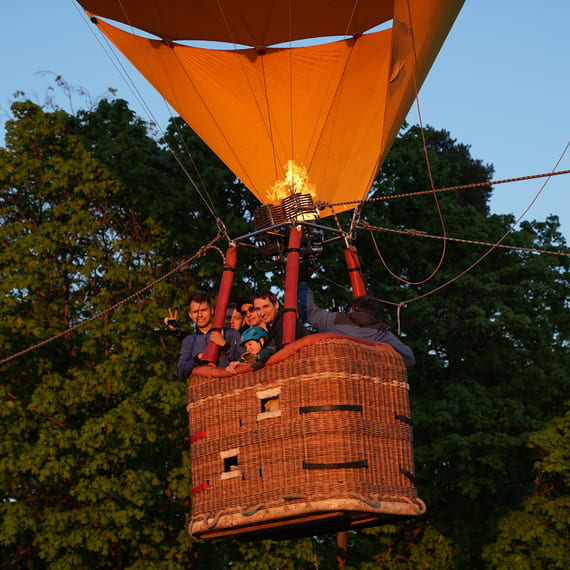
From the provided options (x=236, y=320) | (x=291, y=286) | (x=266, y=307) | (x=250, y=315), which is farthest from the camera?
(x=236, y=320)

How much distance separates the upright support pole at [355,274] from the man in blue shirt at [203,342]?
0.82 metres

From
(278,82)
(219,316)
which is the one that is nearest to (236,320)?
(219,316)

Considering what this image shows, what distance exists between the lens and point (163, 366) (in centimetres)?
1359

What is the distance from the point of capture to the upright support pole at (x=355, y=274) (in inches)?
254

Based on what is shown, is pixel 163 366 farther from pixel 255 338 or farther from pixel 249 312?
pixel 255 338

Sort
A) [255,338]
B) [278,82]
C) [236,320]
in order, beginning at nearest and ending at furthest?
[255,338]
[236,320]
[278,82]

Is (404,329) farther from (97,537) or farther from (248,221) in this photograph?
(97,537)

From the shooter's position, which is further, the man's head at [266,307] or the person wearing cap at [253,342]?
the man's head at [266,307]

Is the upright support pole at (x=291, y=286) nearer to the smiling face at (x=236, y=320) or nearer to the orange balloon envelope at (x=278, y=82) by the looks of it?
the smiling face at (x=236, y=320)

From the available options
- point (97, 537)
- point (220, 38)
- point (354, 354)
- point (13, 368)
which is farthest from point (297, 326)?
point (13, 368)

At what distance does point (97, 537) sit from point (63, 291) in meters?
3.83

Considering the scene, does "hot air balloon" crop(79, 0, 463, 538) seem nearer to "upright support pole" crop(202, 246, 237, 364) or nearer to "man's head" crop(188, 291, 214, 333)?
"upright support pole" crop(202, 246, 237, 364)

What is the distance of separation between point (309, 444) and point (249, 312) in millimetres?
1239

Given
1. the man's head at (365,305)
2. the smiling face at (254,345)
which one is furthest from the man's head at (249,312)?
the man's head at (365,305)
